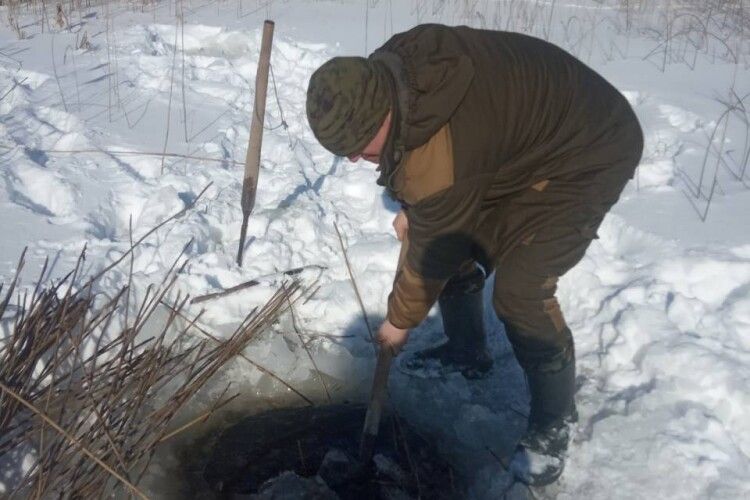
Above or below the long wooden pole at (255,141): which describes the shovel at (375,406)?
below

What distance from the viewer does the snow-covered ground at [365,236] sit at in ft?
9.76

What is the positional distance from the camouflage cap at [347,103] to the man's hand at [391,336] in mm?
822

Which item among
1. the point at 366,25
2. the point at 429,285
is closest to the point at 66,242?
the point at 429,285

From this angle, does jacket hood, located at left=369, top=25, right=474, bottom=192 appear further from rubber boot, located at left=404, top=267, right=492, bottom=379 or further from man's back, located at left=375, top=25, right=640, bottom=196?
rubber boot, located at left=404, top=267, right=492, bottom=379

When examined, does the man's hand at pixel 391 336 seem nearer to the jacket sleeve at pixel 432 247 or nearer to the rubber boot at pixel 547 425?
the jacket sleeve at pixel 432 247

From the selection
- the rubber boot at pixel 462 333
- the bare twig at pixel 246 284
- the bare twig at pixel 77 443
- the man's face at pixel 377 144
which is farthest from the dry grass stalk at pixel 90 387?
the man's face at pixel 377 144

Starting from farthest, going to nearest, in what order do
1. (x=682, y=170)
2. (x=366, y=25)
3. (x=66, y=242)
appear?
(x=366, y=25) → (x=682, y=170) → (x=66, y=242)

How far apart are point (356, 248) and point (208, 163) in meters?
1.37

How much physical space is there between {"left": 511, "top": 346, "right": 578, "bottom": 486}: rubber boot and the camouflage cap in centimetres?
128

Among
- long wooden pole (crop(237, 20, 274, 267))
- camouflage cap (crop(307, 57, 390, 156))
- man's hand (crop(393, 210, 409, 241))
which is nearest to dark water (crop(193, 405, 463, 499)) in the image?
man's hand (crop(393, 210, 409, 241))

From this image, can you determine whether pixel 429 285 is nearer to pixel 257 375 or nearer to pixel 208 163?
pixel 257 375

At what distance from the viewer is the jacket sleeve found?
2.21 meters

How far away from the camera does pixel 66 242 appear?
3.79 m

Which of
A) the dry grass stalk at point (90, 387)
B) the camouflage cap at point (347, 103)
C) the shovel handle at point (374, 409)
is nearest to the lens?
the camouflage cap at point (347, 103)
